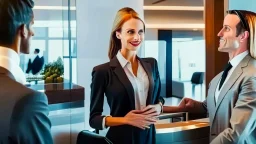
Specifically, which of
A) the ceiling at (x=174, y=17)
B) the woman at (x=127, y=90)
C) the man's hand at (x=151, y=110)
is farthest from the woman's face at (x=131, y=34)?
the ceiling at (x=174, y=17)

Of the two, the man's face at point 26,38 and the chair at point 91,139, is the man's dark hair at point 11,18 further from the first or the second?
the chair at point 91,139

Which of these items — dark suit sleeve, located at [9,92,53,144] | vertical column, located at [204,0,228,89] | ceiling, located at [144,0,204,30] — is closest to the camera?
dark suit sleeve, located at [9,92,53,144]

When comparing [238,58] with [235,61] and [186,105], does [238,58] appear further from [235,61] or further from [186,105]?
[186,105]

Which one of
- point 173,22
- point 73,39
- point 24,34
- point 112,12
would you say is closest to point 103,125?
point 24,34

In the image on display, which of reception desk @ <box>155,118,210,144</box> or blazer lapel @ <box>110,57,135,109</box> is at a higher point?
blazer lapel @ <box>110,57,135,109</box>

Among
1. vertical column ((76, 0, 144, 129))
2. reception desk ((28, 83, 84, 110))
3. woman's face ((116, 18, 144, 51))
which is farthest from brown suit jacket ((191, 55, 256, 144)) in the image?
vertical column ((76, 0, 144, 129))

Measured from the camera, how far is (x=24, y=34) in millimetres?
927

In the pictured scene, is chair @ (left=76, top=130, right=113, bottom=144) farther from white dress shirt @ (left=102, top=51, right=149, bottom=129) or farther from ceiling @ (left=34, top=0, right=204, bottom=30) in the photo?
ceiling @ (left=34, top=0, right=204, bottom=30)

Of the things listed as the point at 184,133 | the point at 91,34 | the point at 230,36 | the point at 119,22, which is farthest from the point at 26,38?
the point at 91,34

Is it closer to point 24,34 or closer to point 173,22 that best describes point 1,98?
point 24,34

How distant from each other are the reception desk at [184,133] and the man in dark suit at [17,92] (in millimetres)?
1517

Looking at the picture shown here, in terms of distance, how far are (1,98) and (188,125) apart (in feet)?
6.30

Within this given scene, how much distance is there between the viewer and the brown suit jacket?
1580mm

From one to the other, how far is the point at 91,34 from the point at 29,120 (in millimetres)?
2825
